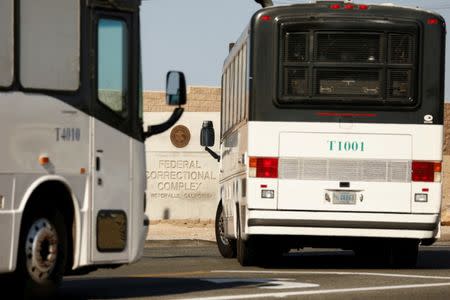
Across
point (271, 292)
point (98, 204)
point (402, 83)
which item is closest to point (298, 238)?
point (402, 83)

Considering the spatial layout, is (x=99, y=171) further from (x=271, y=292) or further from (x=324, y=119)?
(x=324, y=119)

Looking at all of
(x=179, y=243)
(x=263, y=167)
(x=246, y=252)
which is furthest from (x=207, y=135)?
(x=179, y=243)

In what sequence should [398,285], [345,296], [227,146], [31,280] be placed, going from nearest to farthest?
1. [31,280]
2. [345,296]
3. [398,285]
4. [227,146]

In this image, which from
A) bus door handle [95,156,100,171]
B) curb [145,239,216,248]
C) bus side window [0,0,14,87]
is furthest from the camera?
curb [145,239,216,248]

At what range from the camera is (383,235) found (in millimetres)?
19531

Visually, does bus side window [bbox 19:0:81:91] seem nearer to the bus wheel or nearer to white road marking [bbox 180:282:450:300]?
white road marking [bbox 180:282:450:300]

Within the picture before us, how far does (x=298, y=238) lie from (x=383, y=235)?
136cm

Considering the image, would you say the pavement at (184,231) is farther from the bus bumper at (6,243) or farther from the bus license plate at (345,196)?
the bus bumper at (6,243)

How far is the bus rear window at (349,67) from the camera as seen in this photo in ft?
64.8

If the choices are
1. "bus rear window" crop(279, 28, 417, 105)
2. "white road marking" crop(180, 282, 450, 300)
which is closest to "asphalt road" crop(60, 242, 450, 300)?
"white road marking" crop(180, 282, 450, 300)

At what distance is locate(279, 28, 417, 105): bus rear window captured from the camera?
19.8m

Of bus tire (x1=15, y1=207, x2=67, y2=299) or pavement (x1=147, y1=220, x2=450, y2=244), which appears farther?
pavement (x1=147, y1=220, x2=450, y2=244)

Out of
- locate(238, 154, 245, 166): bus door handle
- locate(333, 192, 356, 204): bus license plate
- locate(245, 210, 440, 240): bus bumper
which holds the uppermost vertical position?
locate(238, 154, 245, 166): bus door handle

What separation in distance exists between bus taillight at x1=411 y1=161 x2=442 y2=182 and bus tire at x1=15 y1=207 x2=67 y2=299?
7.27 m
